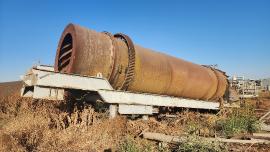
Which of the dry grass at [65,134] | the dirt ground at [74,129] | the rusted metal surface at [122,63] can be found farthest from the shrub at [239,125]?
the dry grass at [65,134]

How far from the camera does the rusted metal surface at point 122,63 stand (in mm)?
7098

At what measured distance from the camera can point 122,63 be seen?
789 centimetres

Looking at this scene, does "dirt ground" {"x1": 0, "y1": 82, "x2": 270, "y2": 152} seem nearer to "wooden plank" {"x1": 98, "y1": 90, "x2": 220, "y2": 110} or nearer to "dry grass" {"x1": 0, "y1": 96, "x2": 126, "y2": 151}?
"dry grass" {"x1": 0, "y1": 96, "x2": 126, "y2": 151}

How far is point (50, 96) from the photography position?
20.2 ft

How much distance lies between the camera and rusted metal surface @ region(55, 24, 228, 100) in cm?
710

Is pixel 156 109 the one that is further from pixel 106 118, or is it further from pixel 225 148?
pixel 225 148

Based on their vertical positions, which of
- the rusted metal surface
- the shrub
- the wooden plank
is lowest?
the shrub

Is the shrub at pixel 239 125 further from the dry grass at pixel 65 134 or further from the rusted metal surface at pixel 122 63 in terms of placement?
the dry grass at pixel 65 134

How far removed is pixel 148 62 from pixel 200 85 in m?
3.23

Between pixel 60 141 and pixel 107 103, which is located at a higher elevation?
pixel 107 103

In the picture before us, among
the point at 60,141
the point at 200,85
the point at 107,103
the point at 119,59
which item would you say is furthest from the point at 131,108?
the point at 200,85

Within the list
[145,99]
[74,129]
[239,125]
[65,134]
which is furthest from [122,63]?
[239,125]

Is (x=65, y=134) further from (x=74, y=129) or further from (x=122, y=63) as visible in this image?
(x=122, y=63)

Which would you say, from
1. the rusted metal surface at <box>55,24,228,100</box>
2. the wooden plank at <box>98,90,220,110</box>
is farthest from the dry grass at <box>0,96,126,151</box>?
the rusted metal surface at <box>55,24,228,100</box>
